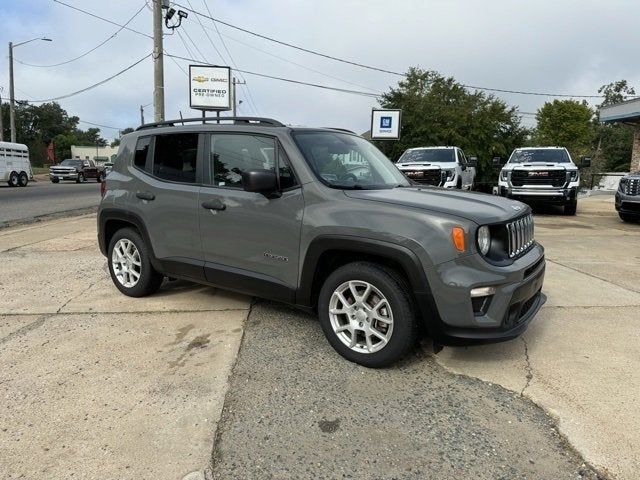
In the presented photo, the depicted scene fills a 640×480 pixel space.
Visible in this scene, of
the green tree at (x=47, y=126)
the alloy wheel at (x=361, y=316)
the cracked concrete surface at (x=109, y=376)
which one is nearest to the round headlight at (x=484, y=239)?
the alloy wheel at (x=361, y=316)

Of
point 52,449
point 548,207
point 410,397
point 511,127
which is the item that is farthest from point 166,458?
point 511,127

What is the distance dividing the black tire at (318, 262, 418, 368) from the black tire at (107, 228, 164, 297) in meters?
2.20

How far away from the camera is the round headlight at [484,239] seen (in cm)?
335

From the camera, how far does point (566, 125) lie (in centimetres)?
4412

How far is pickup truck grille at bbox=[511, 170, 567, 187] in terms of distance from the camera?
44.7 feet

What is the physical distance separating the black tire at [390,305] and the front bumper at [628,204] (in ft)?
36.0

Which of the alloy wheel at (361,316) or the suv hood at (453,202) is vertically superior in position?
the suv hood at (453,202)

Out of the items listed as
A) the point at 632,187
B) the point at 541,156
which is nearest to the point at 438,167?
the point at 541,156

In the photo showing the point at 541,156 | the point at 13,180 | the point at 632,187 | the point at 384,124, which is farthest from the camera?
the point at 13,180

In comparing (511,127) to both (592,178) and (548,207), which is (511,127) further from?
(548,207)

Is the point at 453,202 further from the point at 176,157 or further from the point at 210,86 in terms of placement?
the point at 210,86

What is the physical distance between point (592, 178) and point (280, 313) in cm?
2997

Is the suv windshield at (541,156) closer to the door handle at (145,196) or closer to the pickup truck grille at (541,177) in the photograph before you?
the pickup truck grille at (541,177)

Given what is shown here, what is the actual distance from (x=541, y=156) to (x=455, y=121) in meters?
14.3
